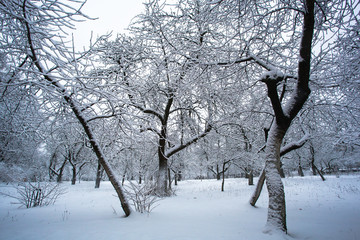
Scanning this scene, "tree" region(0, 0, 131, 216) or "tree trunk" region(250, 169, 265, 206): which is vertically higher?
"tree" region(0, 0, 131, 216)

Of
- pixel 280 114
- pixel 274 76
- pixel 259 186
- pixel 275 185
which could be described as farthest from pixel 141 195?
pixel 274 76

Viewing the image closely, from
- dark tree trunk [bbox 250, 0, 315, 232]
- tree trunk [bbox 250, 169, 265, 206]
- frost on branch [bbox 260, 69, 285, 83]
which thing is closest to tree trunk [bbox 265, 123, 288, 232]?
dark tree trunk [bbox 250, 0, 315, 232]

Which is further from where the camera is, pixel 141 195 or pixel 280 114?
pixel 141 195

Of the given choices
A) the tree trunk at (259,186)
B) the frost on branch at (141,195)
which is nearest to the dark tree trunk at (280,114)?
the tree trunk at (259,186)

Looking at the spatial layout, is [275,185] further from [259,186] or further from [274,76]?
[259,186]

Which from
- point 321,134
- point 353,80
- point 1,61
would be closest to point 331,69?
point 353,80

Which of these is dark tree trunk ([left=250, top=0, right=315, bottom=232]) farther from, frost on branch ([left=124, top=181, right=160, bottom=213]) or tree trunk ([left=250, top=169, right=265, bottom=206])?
frost on branch ([left=124, top=181, right=160, bottom=213])

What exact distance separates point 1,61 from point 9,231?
374 centimetres

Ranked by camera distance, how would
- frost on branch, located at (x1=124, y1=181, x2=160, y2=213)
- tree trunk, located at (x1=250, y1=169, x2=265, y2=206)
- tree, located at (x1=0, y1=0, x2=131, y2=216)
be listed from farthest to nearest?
tree trunk, located at (x1=250, y1=169, x2=265, y2=206) < frost on branch, located at (x1=124, y1=181, x2=160, y2=213) < tree, located at (x1=0, y1=0, x2=131, y2=216)

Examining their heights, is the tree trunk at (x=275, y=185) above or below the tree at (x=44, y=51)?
below

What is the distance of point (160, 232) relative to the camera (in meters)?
3.49

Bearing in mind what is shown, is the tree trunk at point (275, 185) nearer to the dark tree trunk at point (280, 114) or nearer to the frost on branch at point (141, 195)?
the dark tree trunk at point (280, 114)

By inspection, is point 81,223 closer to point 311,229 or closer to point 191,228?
point 191,228

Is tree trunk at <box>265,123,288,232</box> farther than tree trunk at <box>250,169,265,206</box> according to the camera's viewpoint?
No
